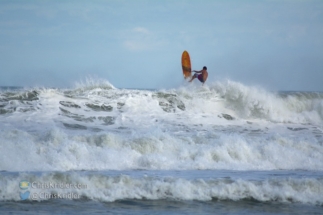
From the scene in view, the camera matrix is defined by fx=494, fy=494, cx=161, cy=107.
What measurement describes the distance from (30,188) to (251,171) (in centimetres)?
549

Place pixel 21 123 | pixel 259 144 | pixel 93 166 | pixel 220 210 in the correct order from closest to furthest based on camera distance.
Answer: pixel 220 210 → pixel 93 166 → pixel 259 144 → pixel 21 123

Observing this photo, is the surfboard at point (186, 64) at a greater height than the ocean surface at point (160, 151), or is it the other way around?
the surfboard at point (186, 64)

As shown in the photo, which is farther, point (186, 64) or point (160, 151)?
point (186, 64)

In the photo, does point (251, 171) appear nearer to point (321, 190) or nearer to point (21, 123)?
point (321, 190)

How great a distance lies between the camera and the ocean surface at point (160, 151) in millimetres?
8609

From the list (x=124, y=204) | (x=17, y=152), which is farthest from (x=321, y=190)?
(x=17, y=152)

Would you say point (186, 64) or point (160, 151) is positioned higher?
point (186, 64)

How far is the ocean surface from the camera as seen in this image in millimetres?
8609

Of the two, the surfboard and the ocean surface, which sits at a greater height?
the surfboard

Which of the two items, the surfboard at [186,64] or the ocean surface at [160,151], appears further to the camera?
the surfboard at [186,64]

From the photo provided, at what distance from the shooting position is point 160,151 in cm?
1278

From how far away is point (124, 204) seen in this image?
27.6ft

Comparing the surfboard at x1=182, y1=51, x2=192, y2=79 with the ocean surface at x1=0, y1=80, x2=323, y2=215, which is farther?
the surfboard at x1=182, y1=51, x2=192, y2=79

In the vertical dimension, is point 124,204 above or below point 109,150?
below
